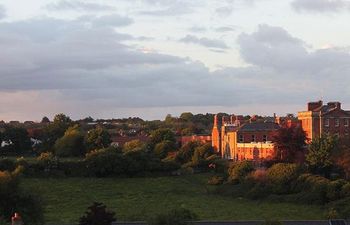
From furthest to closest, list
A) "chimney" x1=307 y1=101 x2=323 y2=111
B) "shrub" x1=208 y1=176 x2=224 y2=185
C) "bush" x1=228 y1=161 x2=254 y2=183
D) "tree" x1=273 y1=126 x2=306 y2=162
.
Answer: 1. "chimney" x1=307 y1=101 x2=323 y2=111
2. "tree" x1=273 y1=126 x2=306 y2=162
3. "shrub" x1=208 y1=176 x2=224 y2=185
4. "bush" x1=228 y1=161 x2=254 y2=183

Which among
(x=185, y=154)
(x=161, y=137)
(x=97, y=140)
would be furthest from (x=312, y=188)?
(x=161, y=137)

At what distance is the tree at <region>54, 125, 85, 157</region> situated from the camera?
9175 centimetres

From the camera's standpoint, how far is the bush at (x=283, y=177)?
5288cm

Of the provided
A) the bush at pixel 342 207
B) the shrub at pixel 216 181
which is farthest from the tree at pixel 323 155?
the bush at pixel 342 207

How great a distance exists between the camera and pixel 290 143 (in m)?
63.0

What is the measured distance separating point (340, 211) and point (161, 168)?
30.5 m

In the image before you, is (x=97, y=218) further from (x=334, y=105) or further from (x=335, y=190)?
(x=334, y=105)

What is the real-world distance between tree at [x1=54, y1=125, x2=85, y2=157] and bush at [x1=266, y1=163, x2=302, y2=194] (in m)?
43.4

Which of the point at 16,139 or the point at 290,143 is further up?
the point at 16,139

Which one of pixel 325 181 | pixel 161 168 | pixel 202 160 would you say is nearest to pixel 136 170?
pixel 161 168

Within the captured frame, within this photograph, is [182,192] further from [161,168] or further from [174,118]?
[174,118]

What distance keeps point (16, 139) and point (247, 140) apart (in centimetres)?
3740

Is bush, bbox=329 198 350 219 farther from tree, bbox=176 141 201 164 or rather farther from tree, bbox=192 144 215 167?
tree, bbox=176 141 201 164

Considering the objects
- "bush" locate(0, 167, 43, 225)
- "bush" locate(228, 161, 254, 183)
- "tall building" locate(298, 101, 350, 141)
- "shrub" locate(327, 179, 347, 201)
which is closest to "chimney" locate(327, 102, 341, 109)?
Result: "tall building" locate(298, 101, 350, 141)
